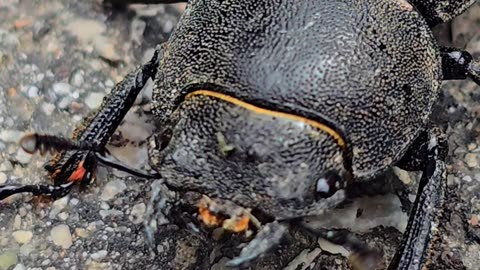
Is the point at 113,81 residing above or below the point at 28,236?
above

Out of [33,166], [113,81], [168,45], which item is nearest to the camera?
[168,45]

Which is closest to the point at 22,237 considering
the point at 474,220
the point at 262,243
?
the point at 262,243

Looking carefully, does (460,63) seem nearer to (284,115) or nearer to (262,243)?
(284,115)

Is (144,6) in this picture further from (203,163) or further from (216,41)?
(203,163)

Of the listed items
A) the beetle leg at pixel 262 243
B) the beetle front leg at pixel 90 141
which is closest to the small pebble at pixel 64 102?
the beetle front leg at pixel 90 141

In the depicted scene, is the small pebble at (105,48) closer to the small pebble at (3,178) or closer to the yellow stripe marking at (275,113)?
the small pebble at (3,178)

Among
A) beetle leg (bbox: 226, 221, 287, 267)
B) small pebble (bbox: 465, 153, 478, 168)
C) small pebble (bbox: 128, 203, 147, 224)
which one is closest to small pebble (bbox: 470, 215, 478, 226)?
small pebble (bbox: 465, 153, 478, 168)

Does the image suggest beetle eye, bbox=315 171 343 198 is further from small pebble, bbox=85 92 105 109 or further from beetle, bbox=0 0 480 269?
small pebble, bbox=85 92 105 109

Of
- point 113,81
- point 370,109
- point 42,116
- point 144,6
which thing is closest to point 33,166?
point 42,116
